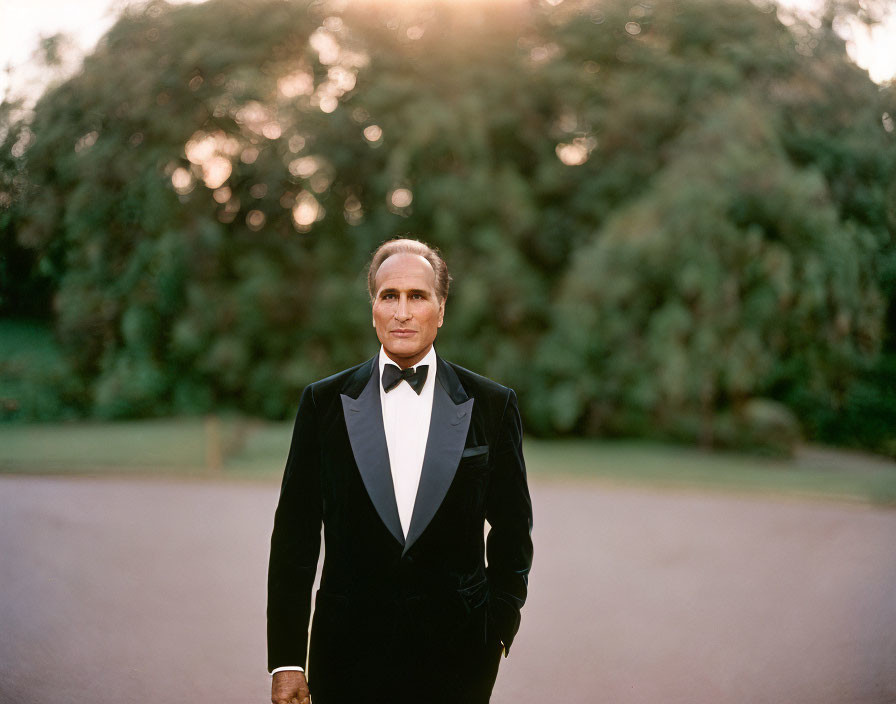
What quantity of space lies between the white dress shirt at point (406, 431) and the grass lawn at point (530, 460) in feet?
31.4

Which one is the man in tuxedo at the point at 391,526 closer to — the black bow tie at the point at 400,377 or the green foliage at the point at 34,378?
the black bow tie at the point at 400,377

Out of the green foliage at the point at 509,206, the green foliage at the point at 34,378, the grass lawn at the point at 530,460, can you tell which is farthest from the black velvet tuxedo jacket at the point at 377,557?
the green foliage at the point at 509,206

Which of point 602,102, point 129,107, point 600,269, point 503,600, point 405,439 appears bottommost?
point 503,600

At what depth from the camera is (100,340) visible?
1226 centimetres

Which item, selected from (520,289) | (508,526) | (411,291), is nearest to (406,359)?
(411,291)

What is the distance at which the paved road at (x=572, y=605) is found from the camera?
12.9ft

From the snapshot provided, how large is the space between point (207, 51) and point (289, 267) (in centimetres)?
402

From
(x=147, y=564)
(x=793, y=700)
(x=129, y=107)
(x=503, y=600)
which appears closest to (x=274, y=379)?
(x=129, y=107)

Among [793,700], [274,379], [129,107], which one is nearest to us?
[793,700]

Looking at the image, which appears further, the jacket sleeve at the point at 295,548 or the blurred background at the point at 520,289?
the blurred background at the point at 520,289

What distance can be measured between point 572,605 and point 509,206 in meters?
10.0

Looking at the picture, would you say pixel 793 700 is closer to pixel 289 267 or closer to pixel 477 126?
pixel 477 126

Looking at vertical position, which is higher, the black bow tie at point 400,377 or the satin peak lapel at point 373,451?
the black bow tie at point 400,377

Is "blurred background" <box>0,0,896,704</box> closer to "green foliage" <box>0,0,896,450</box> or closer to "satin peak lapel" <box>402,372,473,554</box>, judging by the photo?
"green foliage" <box>0,0,896,450</box>
